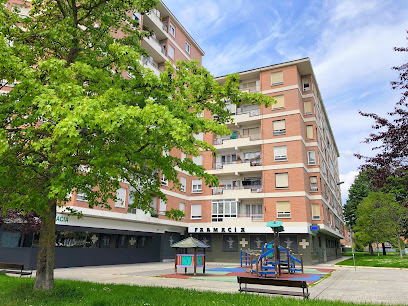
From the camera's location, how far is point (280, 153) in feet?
102

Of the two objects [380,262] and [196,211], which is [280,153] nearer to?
[196,211]

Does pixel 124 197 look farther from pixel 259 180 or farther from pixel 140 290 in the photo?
pixel 140 290

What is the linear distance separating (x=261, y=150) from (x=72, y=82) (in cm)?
2622

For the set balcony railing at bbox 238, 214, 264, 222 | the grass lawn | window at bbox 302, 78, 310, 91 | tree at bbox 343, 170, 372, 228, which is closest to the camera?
the grass lawn

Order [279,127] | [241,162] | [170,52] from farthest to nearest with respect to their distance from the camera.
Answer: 1. [170,52]
2. [241,162]
3. [279,127]

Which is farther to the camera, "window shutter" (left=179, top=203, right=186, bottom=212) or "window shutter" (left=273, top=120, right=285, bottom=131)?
"window shutter" (left=179, top=203, right=186, bottom=212)

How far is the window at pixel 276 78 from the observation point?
33.2 metres

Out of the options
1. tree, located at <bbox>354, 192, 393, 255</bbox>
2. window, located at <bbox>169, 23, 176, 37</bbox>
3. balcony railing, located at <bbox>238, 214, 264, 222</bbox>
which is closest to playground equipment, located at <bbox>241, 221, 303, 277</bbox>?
balcony railing, located at <bbox>238, 214, 264, 222</bbox>

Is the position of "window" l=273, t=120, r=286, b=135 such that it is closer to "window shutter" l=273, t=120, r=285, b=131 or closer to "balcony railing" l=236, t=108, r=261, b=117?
"window shutter" l=273, t=120, r=285, b=131

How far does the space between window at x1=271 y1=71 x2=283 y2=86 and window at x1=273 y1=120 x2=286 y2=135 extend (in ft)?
14.0

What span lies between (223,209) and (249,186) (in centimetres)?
353

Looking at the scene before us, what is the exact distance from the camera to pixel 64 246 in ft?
69.5

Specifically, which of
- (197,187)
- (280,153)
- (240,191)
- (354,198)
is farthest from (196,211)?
(354,198)

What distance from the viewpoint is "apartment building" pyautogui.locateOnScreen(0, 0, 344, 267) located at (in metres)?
28.5
